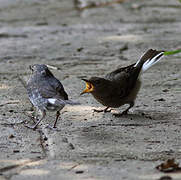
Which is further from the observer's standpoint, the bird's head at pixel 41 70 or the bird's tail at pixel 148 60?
the bird's tail at pixel 148 60

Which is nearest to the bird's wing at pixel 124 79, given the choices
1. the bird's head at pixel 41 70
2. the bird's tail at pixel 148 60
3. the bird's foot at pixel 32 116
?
the bird's tail at pixel 148 60

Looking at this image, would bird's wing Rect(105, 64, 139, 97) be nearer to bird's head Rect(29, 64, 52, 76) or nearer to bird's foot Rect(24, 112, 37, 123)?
bird's head Rect(29, 64, 52, 76)

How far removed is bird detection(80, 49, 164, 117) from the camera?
220 inches

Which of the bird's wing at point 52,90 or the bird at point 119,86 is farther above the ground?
the bird's wing at point 52,90

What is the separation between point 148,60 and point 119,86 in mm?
605

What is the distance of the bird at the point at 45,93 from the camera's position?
5070mm

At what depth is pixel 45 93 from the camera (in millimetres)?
5168

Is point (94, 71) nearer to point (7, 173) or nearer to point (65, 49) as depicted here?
point (65, 49)

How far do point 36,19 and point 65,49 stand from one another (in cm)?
287

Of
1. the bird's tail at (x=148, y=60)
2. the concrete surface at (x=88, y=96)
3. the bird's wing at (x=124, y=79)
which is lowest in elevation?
the concrete surface at (x=88, y=96)

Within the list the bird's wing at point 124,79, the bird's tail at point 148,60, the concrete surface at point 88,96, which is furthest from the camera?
the bird's tail at point 148,60

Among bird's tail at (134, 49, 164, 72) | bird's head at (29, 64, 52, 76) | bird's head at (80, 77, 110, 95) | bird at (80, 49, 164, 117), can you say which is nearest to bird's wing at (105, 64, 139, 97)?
bird at (80, 49, 164, 117)

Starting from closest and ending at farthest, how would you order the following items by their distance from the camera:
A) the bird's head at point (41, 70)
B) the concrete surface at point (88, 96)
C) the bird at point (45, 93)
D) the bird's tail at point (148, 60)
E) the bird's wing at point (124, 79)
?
1. the concrete surface at point (88, 96)
2. the bird at point (45, 93)
3. the bird's head at point (41, 70)
4. the bird's wing at point (124, 79)
5. the bird's tail at point (148, 60)

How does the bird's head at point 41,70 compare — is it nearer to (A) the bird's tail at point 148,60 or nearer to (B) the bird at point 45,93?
(B) the bird at point 45,93
